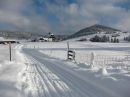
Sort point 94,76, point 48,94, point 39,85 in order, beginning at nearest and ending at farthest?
point 48,94, point 39,85, point 94,76

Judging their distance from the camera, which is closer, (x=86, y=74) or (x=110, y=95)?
(x=110, y=95)

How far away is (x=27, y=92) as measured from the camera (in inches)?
357

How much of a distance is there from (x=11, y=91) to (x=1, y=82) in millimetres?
2268

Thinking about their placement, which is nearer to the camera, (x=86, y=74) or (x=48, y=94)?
(x=48, y=94)

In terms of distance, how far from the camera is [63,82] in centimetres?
1144

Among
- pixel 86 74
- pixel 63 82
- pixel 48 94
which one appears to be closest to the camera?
pixel 48 94

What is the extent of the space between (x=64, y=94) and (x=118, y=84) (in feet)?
8.84

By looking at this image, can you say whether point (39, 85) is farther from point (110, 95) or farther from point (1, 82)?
point (110, 95)

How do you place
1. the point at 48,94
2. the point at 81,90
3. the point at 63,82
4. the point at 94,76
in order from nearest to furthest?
the point at 48,94, the point at 81,90, the point at 63,82, the point at 94,76

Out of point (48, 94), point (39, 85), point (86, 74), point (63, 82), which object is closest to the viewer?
point (48, 94)

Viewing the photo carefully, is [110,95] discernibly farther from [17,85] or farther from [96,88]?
[17,85]

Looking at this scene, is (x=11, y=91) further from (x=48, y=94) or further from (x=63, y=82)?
(x=63, y=82)

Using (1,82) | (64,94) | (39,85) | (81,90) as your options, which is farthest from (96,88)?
(1,82)

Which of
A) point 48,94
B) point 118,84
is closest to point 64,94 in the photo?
point 48,94
